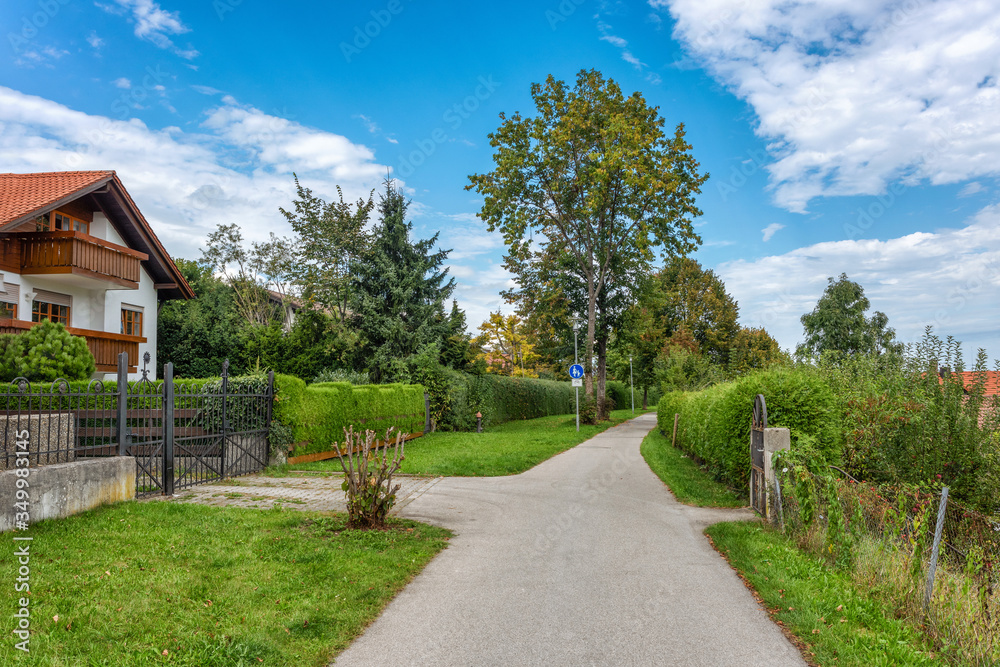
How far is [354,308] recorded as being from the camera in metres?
29.7

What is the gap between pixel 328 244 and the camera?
105 feet

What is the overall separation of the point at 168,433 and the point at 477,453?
879 centimetres

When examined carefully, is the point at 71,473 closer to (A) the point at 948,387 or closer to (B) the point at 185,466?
(B) the point at 185,466

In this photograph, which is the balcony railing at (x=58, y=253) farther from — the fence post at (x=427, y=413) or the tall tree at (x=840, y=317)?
the tall tree at (x=840, y=317)

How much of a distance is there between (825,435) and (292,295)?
35703 mm

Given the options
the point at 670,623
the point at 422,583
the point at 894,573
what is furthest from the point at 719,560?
the point at 422,583

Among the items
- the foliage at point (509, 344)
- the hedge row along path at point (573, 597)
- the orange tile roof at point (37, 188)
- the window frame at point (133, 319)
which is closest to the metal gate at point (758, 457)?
the hedge row along path at point (573, 597)

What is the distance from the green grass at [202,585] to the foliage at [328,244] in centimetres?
2315

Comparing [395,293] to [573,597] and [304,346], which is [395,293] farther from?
[573,597]

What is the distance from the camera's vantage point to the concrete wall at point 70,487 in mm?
6805

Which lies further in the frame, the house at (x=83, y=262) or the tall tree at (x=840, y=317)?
the tall tree at (x=840, y=317)

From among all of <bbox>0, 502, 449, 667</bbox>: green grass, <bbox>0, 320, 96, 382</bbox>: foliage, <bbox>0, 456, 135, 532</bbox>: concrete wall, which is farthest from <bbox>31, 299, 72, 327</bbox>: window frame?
<bbox>0, 502, 449, 667</bbox>: green grass

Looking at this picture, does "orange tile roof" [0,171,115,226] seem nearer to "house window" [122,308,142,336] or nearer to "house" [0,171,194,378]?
"house" [0,171,194,378]

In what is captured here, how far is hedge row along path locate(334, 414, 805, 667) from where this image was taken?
14.4 feet
